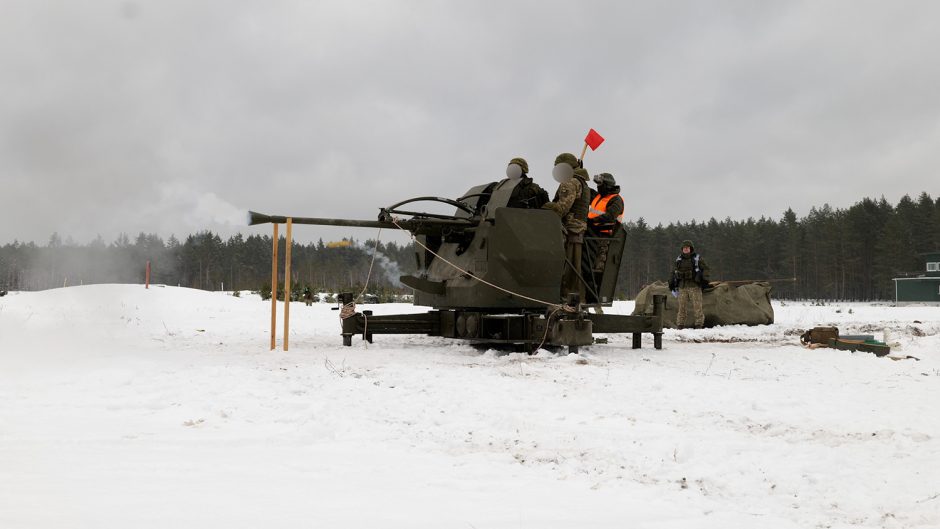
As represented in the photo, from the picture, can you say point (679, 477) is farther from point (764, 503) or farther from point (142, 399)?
point (142, 399)

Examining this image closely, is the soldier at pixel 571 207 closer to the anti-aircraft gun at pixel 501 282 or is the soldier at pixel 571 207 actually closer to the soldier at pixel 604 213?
the anti-aircraft gun at pixel 501 282

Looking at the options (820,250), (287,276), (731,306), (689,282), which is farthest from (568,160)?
(820,250)

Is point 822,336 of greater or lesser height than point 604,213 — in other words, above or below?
below

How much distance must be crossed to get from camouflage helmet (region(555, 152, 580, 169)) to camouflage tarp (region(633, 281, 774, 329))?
629 cm

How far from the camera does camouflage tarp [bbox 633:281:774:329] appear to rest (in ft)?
46.7

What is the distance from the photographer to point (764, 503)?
2852 mm

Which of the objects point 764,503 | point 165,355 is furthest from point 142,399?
point 764,503

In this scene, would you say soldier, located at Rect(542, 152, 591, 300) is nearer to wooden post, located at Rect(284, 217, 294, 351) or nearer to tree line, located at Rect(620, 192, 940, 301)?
wooden post, located at Rect(284, 217, 294, 351)

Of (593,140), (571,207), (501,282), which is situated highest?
(593,140)

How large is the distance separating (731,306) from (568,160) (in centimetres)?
716

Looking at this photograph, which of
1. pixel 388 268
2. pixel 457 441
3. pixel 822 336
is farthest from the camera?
pixel 388 268

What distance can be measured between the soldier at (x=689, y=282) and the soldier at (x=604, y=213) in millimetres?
3639

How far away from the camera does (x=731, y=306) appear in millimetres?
14391

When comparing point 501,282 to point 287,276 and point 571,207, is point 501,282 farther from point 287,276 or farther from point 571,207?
point 287,276
